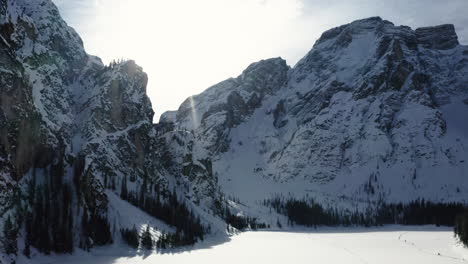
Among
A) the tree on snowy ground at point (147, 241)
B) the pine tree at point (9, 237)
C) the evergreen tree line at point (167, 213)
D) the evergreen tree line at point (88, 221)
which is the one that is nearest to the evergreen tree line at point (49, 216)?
the evergreen tree line at point (88, 221)

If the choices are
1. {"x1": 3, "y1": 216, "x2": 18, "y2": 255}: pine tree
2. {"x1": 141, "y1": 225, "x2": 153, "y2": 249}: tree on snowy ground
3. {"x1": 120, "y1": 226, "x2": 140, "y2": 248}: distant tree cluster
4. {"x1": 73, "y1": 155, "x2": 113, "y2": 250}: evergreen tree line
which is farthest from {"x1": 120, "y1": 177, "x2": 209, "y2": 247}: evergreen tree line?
{"x1": 3, "y1": 216, "x2": 18, "y2": 255}: pine tree

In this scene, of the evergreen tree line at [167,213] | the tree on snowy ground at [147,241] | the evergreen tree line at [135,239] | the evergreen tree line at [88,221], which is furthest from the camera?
the evergreen tree line at [167,213]

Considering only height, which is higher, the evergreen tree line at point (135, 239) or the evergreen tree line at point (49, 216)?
the evergreen tree line at point (49, 216)

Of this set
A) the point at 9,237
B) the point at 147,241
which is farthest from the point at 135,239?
the point at 9,237

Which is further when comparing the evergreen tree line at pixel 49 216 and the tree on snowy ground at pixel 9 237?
the evergreen tree line at pixel 49 216

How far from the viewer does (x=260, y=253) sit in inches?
5108

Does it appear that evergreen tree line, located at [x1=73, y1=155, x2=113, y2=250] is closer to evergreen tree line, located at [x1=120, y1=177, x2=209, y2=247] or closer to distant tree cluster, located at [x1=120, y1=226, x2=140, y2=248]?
distant tree cluster, located at [x1=120, y1=226, x2=140, y2=248]

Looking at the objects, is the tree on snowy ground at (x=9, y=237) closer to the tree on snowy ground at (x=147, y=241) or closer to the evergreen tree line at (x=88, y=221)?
the evergreen tree line at (x=88, y=221)

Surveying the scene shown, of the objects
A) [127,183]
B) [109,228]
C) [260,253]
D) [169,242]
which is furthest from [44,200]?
[127,183]

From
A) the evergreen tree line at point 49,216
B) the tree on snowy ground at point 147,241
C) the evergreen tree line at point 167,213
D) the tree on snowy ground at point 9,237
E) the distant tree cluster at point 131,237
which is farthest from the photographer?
the evergreen tree line at point 167,213

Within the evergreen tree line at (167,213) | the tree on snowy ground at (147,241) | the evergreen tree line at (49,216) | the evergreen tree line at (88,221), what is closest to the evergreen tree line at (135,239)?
the tree on snowy ground at (147,241)

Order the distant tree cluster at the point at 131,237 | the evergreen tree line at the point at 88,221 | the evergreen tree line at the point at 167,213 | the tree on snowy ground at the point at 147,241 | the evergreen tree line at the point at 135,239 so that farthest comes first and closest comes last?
1. the evergreen tree line at the point at 167,213
2. the tree on snowy ground at the point at 147,241
3. the evergreen tree line at the point at 135,239
4. the distant tree cluster at the point at 131,237
5. the evergreen tree line at the point at 88,221

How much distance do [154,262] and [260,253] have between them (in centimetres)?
3123

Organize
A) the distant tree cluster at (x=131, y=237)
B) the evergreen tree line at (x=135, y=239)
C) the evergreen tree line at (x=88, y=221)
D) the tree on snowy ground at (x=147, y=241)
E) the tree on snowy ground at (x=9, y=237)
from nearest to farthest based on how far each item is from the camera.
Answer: the tree on snowy ground at (x=9, y=237) < the evergreen tree line at (x=88, y=221) < the distant tree cluster at (x=131, y=237) < the evergreen tree line at (x=135, y=239) < the tree on snowy ground at (x=147, y=241)
